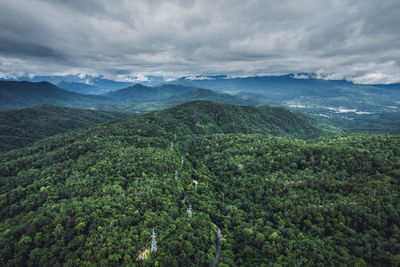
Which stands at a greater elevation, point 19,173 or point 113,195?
point 113,195

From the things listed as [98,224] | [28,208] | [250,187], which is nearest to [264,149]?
[250,187]

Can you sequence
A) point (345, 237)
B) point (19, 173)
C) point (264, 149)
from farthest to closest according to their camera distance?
point (264, 149)
point (19, 173)
point (345, 237)

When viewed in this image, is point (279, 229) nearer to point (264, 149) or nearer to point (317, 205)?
point (317, 205)

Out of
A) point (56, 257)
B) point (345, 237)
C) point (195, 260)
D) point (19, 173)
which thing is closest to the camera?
point (56, 257)

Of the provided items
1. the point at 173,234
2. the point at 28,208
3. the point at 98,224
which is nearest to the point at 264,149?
the point at 173,234

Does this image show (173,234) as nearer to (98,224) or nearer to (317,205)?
(98,224)

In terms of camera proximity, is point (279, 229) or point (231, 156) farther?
point (231, 156)
